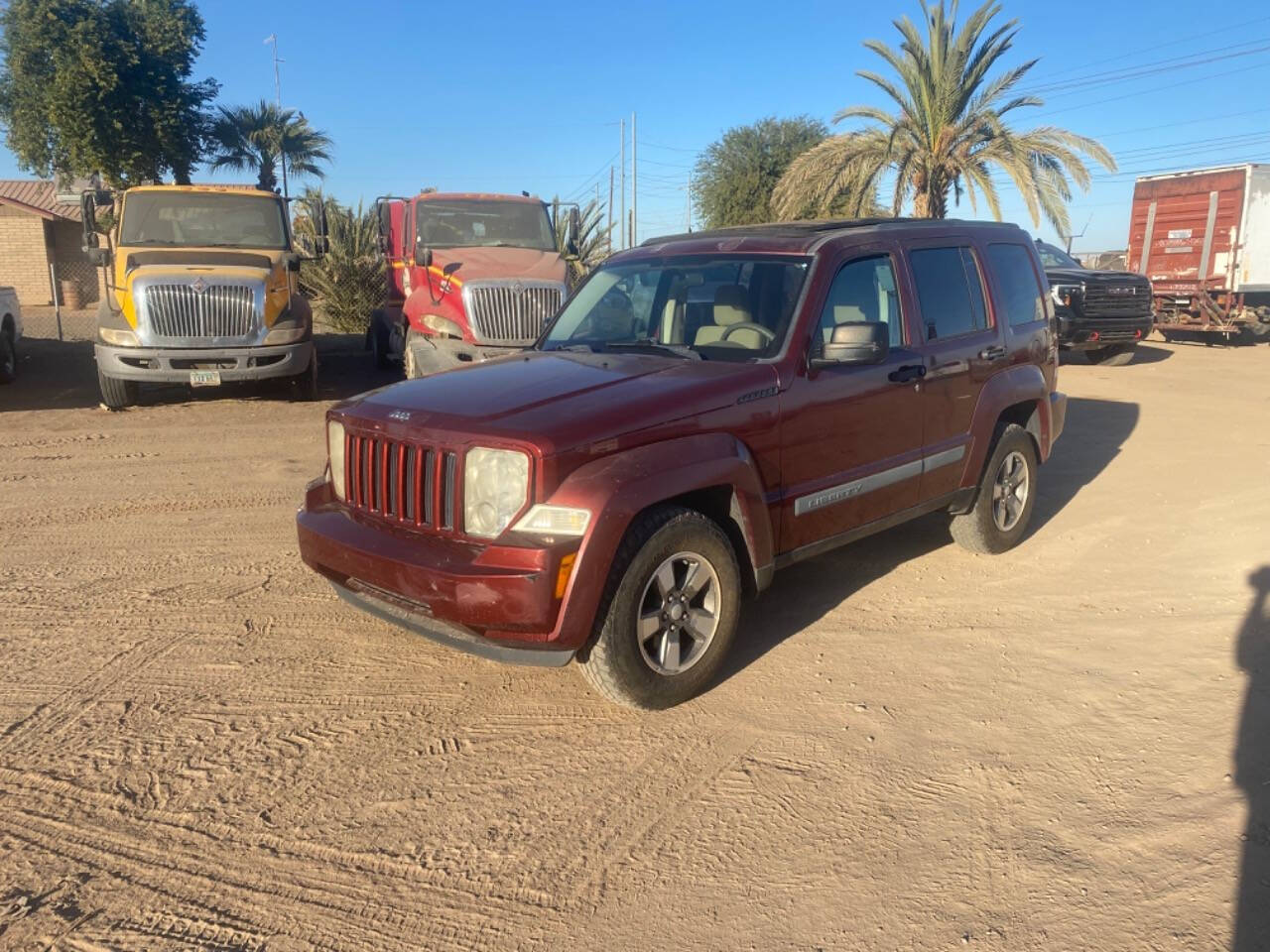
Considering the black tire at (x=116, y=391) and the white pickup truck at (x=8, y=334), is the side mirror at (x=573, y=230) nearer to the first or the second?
the black tire at (x=116, y=391)

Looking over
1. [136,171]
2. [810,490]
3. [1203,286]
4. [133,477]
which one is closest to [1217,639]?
[810,490]

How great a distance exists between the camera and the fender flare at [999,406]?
5.57 metres

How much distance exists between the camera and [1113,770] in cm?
355

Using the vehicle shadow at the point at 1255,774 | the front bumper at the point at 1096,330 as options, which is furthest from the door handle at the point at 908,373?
the front bumper at the point at 1096,330

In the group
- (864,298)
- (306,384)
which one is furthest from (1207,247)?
(864,298)

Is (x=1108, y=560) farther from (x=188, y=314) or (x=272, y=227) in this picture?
(x=272, y=227)

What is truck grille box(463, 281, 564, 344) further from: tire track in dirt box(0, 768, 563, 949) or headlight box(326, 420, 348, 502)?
tire track in dirt box(0, 768, 563, 949)

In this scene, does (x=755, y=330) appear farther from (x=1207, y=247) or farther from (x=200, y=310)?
(x=1207, y=247)

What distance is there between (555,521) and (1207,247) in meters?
21.3

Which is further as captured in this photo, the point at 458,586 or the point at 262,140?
the point at 262,140

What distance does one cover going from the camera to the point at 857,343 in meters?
4.30

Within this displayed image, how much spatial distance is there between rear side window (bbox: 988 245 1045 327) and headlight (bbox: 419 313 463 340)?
613 centimetres

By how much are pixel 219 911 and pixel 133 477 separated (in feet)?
19.0

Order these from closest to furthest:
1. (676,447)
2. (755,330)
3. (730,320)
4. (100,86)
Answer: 1. (676,447)
2. (755,330)
3. (730,320)
4. (100,86)
